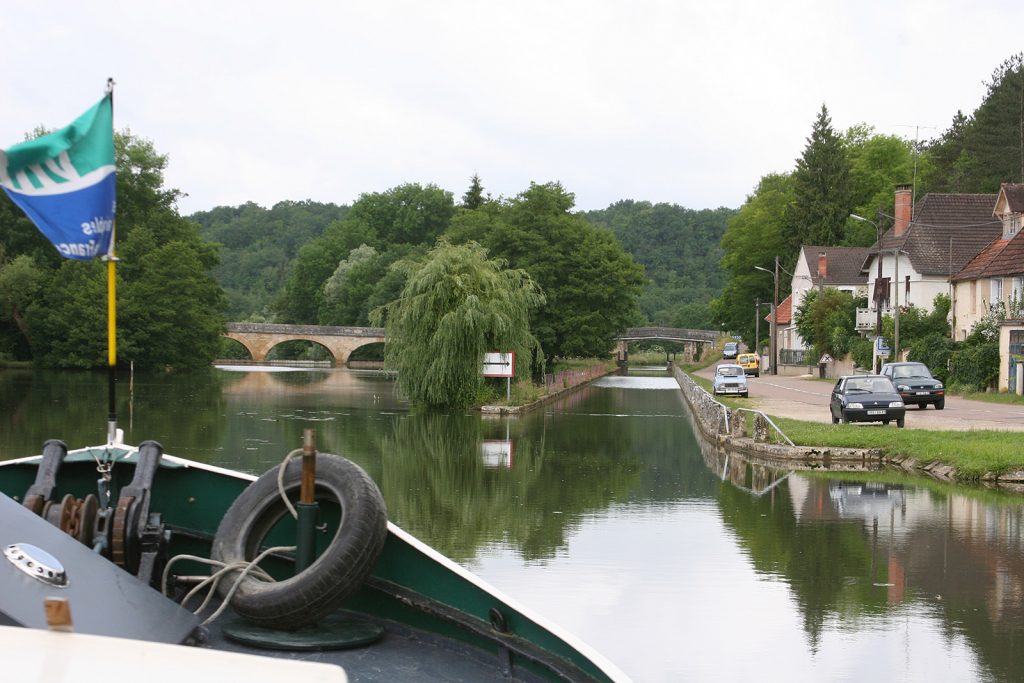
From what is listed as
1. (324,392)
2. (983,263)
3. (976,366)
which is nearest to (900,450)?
(976,366)

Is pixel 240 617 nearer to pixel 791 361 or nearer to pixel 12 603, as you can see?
Answer: pixel 12 603

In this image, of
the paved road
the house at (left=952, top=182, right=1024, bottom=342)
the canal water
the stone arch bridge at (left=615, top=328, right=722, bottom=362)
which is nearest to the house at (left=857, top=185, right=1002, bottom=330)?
the house at (left=952, top=182, right=1024, bottom=342)

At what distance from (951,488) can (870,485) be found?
132cm

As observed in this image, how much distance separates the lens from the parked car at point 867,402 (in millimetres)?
29844

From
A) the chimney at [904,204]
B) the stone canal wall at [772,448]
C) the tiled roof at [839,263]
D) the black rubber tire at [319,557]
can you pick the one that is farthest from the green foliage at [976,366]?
the black rubber tire at [319,557]

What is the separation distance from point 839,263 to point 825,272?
222 centimetres

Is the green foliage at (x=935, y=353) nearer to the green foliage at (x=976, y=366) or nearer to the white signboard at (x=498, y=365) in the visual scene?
the green foliage at (x=976, y=366)

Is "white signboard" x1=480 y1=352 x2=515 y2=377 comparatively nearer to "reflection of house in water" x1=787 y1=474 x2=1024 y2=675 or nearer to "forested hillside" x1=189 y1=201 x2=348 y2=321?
"reflection of house in water" x1=787 y1=474 x2=1024 y2=675

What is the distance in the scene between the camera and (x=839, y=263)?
285 feet

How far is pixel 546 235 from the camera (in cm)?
6306

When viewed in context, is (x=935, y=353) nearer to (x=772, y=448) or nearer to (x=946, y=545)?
(x=772, y=448)

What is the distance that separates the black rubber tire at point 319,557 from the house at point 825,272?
76978 mm

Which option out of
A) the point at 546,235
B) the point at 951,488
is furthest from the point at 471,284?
the point at 951,488

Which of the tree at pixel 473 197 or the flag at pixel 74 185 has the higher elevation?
the tree at pixel 473 197
